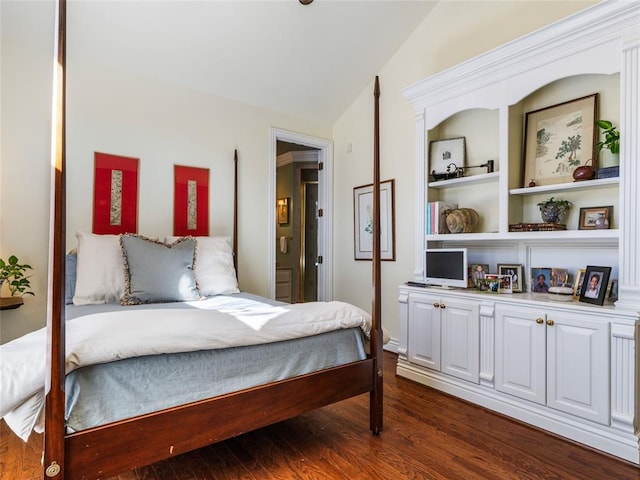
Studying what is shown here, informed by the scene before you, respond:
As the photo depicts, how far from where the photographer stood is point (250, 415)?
1.59 meters

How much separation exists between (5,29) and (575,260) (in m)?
4.25

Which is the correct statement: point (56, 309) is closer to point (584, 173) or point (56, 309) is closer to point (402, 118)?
point (584, 173)

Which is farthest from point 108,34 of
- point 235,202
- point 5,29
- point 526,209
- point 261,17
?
point 526,209

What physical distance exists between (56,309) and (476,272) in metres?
2.75

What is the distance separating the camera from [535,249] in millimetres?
2639

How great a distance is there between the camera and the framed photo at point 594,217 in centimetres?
226

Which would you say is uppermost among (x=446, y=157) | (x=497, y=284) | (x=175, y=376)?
(x=446, y=157)

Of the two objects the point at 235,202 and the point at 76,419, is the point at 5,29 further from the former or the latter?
the point at 76,419

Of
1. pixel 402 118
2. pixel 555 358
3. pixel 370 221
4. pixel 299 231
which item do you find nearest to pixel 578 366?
pixel 555 358

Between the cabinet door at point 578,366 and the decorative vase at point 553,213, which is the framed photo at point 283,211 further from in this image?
the cabinet door at point 578,366

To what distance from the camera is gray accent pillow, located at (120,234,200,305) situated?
2438mm

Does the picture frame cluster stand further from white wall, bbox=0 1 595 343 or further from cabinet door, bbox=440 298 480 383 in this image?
white wall, bbox=0 1 595 343

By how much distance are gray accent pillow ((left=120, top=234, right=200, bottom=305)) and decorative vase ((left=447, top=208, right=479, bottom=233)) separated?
2.03m

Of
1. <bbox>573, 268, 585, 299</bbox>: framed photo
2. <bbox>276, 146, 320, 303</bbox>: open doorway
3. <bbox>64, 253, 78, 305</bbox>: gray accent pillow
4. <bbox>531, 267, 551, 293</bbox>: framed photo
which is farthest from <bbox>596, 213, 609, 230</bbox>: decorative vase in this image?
<bbox>276, 146, 320, 303</bbox>: open doorway
